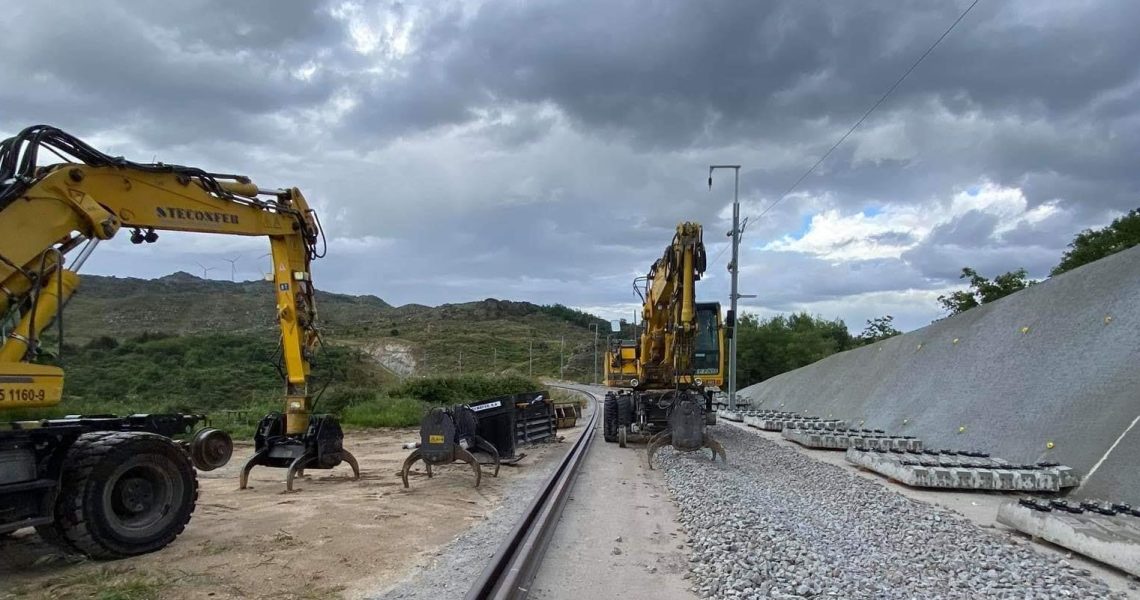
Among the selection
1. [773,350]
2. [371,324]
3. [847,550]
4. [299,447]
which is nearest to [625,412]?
[299,447]

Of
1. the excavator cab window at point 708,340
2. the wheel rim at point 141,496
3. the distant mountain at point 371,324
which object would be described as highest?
the distant mountain at point 371,324

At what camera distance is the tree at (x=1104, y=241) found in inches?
1211

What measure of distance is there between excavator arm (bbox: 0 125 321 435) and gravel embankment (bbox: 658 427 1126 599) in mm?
6631

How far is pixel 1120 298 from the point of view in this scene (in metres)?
13.3

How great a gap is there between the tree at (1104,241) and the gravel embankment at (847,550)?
28.1 meters

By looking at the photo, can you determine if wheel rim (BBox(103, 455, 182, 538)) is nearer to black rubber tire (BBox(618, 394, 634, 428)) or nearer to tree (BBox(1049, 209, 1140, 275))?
black rubber tire (BBox(618, 394, 634, 428))

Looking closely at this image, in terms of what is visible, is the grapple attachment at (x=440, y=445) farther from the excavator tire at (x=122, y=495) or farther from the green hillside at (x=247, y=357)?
the excavator tire at (x=122, y=495)

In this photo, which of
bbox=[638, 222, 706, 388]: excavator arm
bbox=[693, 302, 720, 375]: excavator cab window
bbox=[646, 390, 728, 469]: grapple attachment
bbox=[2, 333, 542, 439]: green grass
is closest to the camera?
bbox=[646, 390, 728, 469]: grapple attachment

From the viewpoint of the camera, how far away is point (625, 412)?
1777cm

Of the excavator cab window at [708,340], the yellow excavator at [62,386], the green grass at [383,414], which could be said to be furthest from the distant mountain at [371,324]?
the yellow excavator at [62,386]

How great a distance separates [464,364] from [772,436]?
68.2 metres

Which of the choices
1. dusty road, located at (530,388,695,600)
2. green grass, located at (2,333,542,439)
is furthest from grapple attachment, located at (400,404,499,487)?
green grass, located at (2,333,542,439)

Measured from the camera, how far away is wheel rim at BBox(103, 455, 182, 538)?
664 centimetres

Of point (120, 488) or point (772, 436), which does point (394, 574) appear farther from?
point (772, 436)
